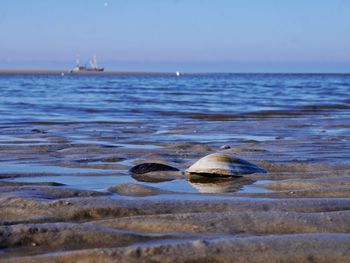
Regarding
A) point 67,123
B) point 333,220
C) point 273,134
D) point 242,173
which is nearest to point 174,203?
point 333,220

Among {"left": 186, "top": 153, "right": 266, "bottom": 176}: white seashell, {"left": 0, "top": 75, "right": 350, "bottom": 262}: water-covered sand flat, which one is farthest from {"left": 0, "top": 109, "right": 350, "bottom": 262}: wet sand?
{"left": 186, "top": 153, "right": 266, "bottom": 176}: white seashell

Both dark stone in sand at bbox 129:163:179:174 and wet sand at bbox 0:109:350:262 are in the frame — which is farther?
dark stone in sand at bbox 129:163:179:174

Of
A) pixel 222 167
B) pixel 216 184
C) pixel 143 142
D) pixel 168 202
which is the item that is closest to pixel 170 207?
pixel 168 202

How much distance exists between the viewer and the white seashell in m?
5.71

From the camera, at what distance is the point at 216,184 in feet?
17.6

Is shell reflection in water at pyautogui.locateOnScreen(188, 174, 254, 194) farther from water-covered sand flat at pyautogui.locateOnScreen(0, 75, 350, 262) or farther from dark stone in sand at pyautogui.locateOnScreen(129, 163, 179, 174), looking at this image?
dark stone in sand at pyautogui.locateOnScreen(129, 163, 179, 174)

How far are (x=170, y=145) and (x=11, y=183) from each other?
3.66m

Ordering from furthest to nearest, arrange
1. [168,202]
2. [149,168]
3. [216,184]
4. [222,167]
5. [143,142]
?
[143,142]
[149,168]
[222,167]
[216,184]
[168,202]

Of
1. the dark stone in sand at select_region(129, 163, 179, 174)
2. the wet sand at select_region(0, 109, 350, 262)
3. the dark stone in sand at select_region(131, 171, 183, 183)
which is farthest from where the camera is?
the dark stone in sand at select_region(129, 163, 179, 174)

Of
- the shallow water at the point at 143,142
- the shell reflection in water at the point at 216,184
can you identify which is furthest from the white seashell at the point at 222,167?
the shallow water at the point at 143,142

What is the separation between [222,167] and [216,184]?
393mm

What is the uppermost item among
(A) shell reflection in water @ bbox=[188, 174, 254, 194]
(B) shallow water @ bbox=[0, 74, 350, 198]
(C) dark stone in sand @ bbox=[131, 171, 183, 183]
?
(A) shell reflection in water @ bbox=[188, 174, 254, 194]

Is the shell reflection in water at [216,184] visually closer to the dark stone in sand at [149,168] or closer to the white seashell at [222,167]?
the white seashell at [222,167]

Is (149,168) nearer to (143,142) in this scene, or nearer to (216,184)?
(216,184)
